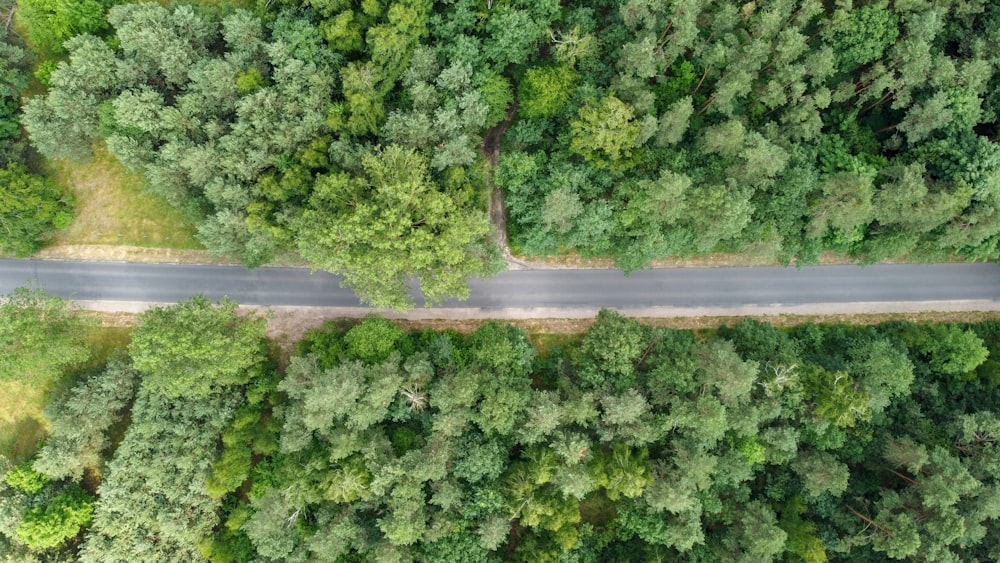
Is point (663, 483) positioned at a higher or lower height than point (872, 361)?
Answer: lower

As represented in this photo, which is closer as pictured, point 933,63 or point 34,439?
point 933,63

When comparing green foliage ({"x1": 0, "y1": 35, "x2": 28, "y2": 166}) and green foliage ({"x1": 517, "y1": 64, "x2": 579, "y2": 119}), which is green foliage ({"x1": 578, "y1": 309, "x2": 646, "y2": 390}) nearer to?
green foliage ({"x1": 517, "y1": 64, "x2": 579, "y2": 119})

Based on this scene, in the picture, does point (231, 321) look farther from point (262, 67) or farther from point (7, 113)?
point (7, 113)

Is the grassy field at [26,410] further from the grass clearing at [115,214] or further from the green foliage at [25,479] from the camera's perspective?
the grass clearing at [115,214]

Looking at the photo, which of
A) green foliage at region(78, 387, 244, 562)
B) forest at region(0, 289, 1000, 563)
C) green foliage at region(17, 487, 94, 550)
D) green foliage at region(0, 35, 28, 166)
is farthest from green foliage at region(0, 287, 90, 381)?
green foliage at region(0, 35, 28, 166)

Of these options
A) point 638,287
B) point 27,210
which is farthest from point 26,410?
point 638,287

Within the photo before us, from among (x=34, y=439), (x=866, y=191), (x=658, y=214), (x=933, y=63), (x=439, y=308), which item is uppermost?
(x=933, y=63)

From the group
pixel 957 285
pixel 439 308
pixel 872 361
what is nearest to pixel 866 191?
pixel 872 361

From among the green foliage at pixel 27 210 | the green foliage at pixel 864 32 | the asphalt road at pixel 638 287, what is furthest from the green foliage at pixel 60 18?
the green foliage at pixel 864 32
